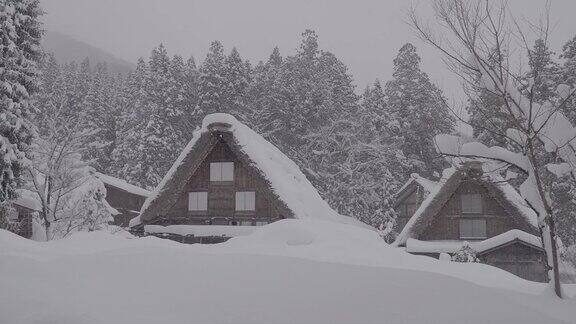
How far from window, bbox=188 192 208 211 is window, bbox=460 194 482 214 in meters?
12.7

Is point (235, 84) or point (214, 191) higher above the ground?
point (235, 84)

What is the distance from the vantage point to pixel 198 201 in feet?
66.9

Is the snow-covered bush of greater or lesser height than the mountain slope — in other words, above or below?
below

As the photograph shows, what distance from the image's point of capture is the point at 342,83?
40.0 metres

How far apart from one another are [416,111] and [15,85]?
29.6 m

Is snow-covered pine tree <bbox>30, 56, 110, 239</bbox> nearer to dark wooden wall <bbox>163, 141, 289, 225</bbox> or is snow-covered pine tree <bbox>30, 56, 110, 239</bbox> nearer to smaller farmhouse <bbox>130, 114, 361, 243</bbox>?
smaller farmhouse <bbox>130, 114, 361, 243</bbox>

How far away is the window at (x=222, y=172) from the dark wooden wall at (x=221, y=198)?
6.7 inches

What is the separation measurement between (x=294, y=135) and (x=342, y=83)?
21.9 feet

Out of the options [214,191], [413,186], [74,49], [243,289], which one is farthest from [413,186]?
[74,49]

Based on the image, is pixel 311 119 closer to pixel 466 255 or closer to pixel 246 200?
pixel 246 200

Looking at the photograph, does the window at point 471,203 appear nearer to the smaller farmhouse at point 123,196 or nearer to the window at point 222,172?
the window at point 222,172

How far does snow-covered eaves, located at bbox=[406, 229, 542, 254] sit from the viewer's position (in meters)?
19.7

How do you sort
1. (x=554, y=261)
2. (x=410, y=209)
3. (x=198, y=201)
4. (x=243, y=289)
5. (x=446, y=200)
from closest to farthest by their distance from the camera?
1. (x=243, y=289)
2. (x=554, y=261)
3. (x=198, y=201)
4. (x=446, y=200)
5. (x=410, y=209)

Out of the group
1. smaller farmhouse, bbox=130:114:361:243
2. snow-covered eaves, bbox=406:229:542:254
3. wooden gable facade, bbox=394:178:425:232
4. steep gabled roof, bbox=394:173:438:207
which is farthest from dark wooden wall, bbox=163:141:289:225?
wooden gable facade, bbox=394:178:425:232
